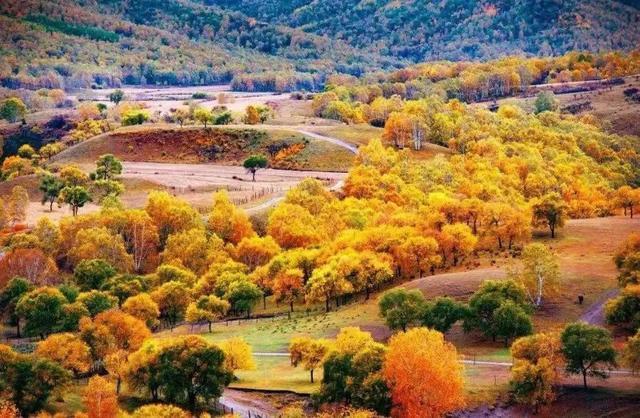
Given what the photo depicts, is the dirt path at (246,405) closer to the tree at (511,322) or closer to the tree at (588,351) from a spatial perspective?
the tree at (511,322)

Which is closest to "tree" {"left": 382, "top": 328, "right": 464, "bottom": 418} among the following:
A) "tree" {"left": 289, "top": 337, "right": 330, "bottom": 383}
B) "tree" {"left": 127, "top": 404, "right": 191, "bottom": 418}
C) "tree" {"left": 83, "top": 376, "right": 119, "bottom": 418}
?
"tree" {"left": 289, "top": 337, "right": 330, "bottom": 383}

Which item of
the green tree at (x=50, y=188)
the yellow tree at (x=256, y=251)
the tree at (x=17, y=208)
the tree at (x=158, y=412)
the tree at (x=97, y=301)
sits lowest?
the tree at (x=158, y=412)

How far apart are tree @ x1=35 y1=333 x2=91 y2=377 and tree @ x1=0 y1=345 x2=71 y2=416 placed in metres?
5.13

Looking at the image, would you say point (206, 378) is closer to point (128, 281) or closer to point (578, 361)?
point (578, 361)

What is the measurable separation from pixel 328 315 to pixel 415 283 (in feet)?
42.0

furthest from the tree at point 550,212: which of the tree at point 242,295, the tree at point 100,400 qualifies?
the tree at point 100,400

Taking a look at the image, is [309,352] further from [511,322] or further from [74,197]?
[74,197]

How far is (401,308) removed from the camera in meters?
106

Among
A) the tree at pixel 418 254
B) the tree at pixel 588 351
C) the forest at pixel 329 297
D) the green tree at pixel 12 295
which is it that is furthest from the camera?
the tree at pixel 418 254

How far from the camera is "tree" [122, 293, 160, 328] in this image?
11544 centimetres

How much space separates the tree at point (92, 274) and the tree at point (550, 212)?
220 ft

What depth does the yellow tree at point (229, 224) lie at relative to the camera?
160875 millimetres

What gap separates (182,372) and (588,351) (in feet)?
132

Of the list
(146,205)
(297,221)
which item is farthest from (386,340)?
(146,205)
